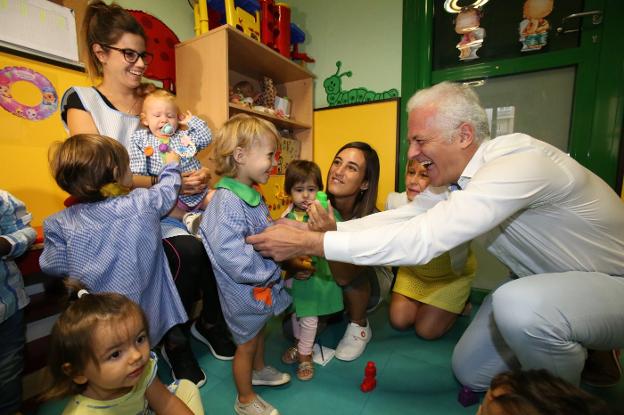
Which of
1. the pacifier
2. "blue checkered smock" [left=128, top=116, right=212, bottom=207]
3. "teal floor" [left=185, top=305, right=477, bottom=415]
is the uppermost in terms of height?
the pacifier

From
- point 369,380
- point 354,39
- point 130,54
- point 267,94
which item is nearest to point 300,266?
point 369,380

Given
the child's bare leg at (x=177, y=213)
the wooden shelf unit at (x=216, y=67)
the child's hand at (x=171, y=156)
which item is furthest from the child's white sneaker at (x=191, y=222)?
the wooden shelf unit at (x=216, y=67)

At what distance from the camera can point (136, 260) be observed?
103cm

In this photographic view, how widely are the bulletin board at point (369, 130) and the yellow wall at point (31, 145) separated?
1.76 metres

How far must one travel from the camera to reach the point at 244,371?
112 cm

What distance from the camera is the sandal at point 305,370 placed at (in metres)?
1.33

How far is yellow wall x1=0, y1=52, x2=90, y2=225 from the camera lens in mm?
1424

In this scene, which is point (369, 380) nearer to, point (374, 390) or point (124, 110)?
point (374, 390)

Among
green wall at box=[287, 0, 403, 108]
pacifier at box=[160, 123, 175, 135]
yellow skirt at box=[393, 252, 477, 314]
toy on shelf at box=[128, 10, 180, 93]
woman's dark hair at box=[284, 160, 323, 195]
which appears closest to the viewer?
pacifier at box=[160, 123, 175, 135]

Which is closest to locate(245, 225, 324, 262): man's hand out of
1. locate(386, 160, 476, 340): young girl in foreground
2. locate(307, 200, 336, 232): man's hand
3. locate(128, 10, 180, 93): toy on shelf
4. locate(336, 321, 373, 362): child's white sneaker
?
locate(307, 200, 336, 232): man's hand

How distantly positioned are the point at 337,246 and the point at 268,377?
2.22 ft

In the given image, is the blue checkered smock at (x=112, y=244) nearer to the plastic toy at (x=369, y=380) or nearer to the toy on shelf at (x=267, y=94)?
the plastic toy at (x=369, y=380)

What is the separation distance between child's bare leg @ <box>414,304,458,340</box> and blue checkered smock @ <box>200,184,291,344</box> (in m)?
0.96

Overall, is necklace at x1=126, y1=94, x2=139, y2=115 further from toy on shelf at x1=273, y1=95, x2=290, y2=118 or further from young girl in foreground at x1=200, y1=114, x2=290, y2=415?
toy on shelf at x1=273, y1=95, x2=290, y2=118
